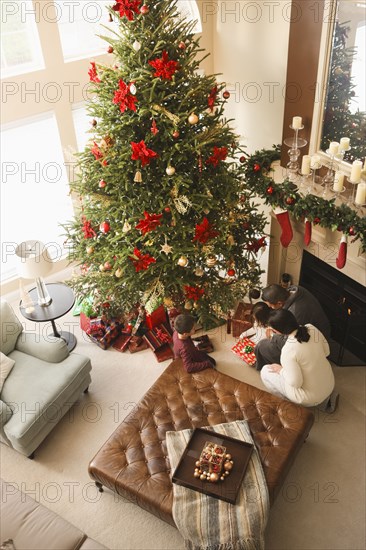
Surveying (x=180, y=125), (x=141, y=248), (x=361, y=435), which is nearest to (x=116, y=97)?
(x=180, y=125)

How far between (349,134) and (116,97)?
5.48 ft

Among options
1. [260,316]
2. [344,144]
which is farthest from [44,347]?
[344,144]

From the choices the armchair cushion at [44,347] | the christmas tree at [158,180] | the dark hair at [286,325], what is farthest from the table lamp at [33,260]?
the dark hair at [286,325]

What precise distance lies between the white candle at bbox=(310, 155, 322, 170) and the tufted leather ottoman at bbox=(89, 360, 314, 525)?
1.73m

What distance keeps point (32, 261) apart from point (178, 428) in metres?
1.71

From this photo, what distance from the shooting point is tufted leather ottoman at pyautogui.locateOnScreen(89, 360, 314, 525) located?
3051 mm

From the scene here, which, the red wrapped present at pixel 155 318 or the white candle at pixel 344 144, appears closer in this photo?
the white candle at pixel 344 144

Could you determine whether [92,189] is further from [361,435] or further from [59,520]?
[361,435]

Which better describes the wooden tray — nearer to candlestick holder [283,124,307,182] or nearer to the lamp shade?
the lamp shade

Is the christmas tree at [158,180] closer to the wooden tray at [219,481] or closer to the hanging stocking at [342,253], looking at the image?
the hanging stocking at [342,253]

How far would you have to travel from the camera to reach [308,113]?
3846mm

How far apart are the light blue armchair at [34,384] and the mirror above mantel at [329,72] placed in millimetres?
2548

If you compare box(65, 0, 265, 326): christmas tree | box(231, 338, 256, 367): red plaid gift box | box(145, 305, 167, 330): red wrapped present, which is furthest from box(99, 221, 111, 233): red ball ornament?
box(231, 338, 256, 367): red plaid gift box

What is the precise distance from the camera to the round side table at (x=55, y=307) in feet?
13.8
